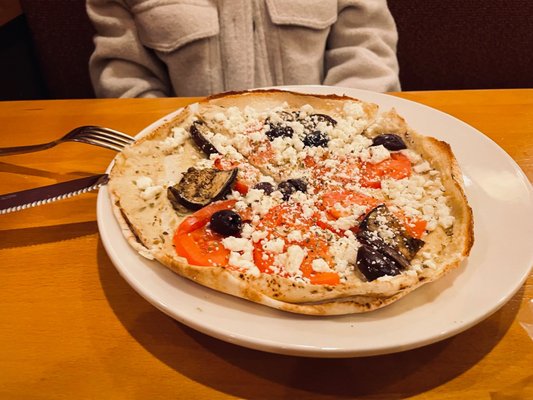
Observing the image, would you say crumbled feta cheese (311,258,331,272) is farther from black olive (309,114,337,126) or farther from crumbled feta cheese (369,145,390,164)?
black olive (309,114,337,126)

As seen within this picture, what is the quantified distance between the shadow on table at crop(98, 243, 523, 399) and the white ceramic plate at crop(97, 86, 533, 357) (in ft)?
0.35

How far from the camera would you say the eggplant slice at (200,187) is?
1.08 metres

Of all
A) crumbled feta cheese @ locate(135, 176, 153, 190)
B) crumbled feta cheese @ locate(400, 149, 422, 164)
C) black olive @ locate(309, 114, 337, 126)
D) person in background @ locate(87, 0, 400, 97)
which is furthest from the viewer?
person in background @ locate(87, 0, 400, 97)

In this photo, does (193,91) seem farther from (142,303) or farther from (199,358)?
(199,358)

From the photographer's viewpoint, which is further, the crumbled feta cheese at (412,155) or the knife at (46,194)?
the crumbled feta cheese at (412,155)

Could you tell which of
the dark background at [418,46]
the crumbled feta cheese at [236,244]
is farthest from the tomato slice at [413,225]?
the dark background at [418,46]

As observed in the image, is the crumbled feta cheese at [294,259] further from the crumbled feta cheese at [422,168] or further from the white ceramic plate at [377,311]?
the crumbled feta cheese at [422,168]

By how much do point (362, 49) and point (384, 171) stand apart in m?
1.00

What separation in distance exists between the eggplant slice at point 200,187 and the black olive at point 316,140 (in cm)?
25

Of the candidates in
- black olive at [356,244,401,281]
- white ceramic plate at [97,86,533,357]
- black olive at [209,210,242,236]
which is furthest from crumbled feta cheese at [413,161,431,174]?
black olive at [209,210,242,236]

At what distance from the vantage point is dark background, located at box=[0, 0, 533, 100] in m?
2.39

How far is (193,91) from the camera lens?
6.54 feet

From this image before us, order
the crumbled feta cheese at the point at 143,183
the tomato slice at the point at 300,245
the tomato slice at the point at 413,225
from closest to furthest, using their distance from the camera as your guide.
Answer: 1. the tomato slice at the point at 300,245
2. the tomato slice at the point at 413,225
3. the crumbled feta cheese at the point at 143,183

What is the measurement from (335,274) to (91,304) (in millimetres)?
500
